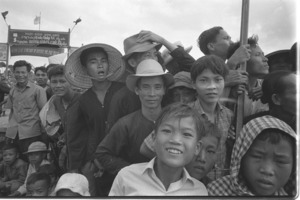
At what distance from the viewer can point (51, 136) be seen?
2.13 meters

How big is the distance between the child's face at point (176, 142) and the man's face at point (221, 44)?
47cm

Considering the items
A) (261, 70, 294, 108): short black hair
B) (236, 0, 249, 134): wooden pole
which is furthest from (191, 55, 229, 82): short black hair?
(261, 70, 294, 108): short black hair

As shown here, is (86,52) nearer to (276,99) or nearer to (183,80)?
(183,80)

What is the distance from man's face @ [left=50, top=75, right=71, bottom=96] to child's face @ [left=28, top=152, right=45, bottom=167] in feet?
1.21

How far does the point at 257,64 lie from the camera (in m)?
1.83

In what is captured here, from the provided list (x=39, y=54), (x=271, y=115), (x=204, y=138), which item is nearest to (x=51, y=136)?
(x=39, y=54)

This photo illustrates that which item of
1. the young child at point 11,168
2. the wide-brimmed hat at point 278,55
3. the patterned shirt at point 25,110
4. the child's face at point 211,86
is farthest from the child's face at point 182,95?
the young child at point 11,168

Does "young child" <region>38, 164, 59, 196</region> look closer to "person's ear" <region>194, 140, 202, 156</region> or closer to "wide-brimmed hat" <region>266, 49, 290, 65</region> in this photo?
"person's ear" <region>194, 140, 202, 156</region>

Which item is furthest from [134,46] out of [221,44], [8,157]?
[8,157]

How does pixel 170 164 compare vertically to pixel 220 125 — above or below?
below

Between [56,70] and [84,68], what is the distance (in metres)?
0.16

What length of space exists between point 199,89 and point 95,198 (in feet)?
2.43

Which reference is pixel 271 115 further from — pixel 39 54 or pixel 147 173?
pixel 39 54

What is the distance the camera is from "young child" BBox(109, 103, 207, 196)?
1630 millimetres
